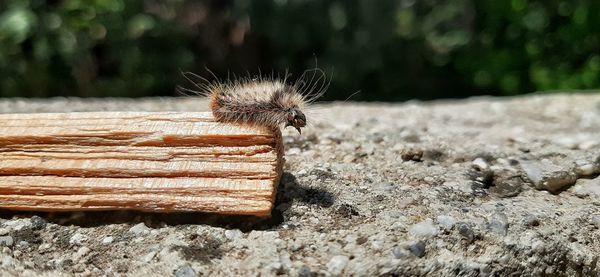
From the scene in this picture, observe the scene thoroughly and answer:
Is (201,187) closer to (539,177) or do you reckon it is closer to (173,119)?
(173,119)

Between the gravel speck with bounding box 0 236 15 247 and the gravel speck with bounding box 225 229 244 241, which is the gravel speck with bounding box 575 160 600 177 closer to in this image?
the gravel speck with bounding box 225 229 244 241

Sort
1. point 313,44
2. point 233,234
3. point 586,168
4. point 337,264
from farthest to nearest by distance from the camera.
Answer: point 313,44
point 586,168
point 233,234
point 337,264

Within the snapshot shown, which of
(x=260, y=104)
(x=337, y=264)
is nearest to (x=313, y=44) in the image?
(x=260, y=104)

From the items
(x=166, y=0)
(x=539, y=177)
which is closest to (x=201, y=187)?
(x=539, y=177)

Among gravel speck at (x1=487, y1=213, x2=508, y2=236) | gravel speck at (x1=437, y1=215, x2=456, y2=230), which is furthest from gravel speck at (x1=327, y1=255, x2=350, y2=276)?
gravel speck at (x1=487, y1=213, x2=508, y2=236)

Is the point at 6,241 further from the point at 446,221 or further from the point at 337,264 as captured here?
the point at 446,221

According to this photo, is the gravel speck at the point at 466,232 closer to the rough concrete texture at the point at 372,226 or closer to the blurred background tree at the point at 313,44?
the rough concrete texture at the point at 372,226

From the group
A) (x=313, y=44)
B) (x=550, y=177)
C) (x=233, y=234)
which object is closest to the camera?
(x=233, y=234)
